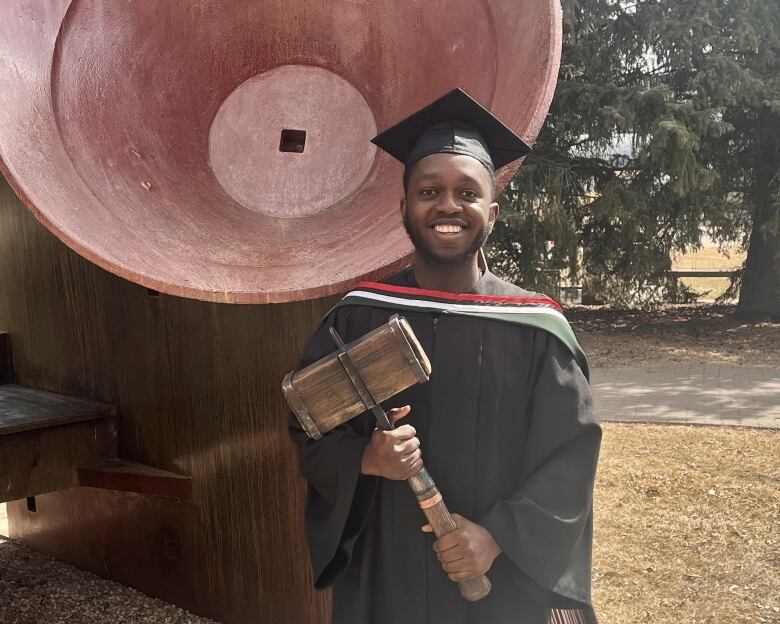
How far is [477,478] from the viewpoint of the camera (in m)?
1.63

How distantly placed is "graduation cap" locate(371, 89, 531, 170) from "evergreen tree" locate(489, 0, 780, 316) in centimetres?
609

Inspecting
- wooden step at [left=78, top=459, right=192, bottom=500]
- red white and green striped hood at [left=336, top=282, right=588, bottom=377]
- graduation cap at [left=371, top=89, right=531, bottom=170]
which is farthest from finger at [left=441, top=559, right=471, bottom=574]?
wooden step at [left=78, top=459, right=192, bottom=500]

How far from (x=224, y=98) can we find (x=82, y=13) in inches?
17.2

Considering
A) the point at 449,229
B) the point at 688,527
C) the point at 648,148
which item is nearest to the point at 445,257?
the point at 449,229

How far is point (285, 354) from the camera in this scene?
238 cm

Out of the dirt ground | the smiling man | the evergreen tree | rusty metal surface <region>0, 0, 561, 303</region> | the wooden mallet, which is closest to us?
the wooden mallet

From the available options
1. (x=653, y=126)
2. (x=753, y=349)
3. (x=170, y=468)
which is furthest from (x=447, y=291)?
(x=753, y=349)

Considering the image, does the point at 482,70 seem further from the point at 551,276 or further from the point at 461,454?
the point at 551,276

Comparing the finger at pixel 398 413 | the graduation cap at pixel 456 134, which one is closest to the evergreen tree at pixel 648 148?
the graduation cap at pixel 456 134

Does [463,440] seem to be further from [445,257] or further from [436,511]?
[445,257]

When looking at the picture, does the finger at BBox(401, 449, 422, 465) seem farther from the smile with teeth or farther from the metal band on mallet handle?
the smile with teeth

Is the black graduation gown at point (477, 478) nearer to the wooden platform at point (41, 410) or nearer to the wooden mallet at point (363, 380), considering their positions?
the wooden mallet at point (363, 380)

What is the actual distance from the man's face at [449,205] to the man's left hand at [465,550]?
53cm

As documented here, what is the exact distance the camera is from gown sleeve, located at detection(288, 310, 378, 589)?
161 centimetres
